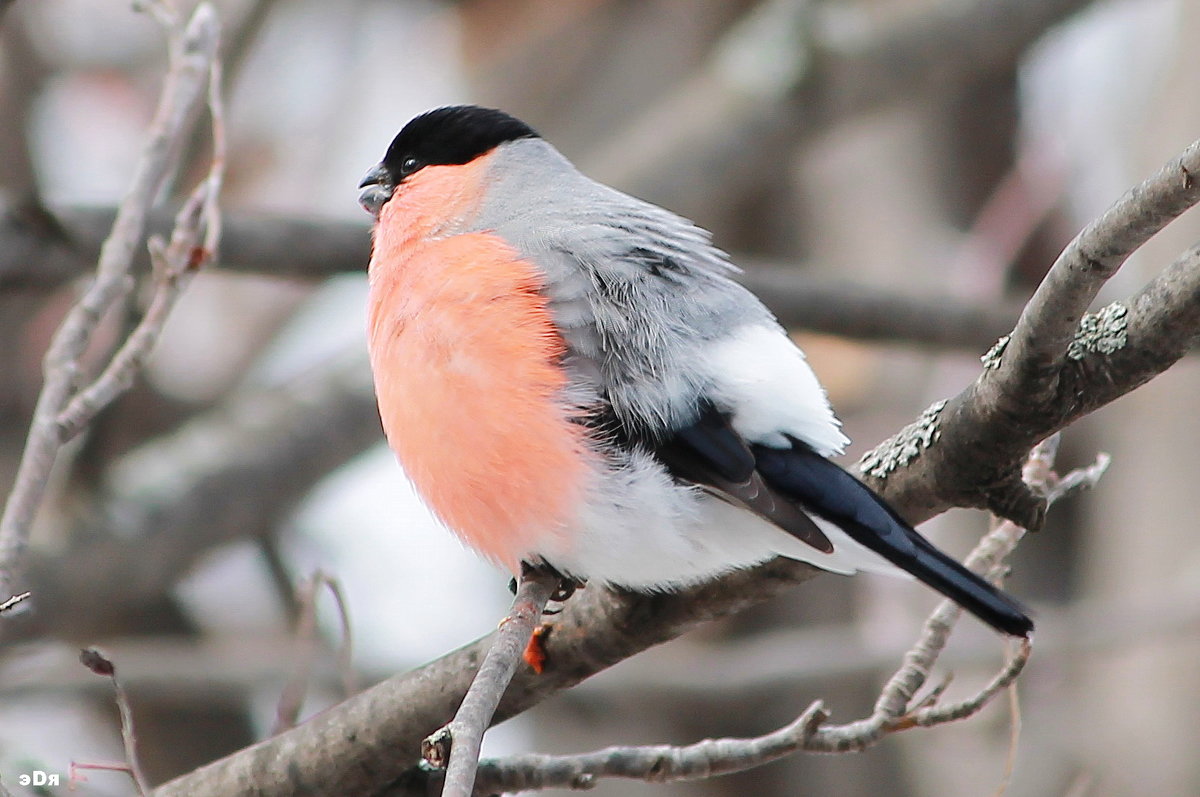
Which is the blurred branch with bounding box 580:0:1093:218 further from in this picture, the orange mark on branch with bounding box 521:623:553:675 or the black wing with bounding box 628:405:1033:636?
the orange mark on branch with bounding box 521:623:553:675

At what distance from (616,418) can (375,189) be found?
1354 millimetres

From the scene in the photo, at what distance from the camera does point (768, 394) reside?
98.8 inches

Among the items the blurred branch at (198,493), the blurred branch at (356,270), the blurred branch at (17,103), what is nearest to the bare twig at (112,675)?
the blurred branch at (356,270)

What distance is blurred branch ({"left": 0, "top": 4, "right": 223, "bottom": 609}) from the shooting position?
7.34 feet

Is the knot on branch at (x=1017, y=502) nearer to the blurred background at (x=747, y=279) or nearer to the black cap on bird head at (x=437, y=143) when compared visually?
the blurred background at (x=747, y=279)

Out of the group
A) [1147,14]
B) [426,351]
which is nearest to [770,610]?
[1147,14]

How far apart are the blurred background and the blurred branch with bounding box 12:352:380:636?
0.05 ft

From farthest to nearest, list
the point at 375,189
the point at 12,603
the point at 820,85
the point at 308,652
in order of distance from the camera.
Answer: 1. the point at 820,85
2. the point at 375,189
3. the point at 308,652
4. the point at 12,603

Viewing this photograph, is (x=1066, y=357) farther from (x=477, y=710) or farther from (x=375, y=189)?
(x=375, y=189)

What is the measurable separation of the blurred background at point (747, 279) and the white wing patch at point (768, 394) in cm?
65

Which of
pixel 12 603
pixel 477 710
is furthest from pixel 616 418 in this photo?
pixel 12 603

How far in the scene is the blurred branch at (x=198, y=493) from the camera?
15.1 ft

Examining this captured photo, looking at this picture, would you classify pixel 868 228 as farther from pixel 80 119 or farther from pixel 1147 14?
pixel 80 119

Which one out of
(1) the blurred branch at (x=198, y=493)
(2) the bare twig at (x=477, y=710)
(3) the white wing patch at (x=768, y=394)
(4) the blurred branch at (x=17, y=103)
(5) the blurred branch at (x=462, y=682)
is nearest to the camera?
(2) the bare twig at (x=477, y=710)
